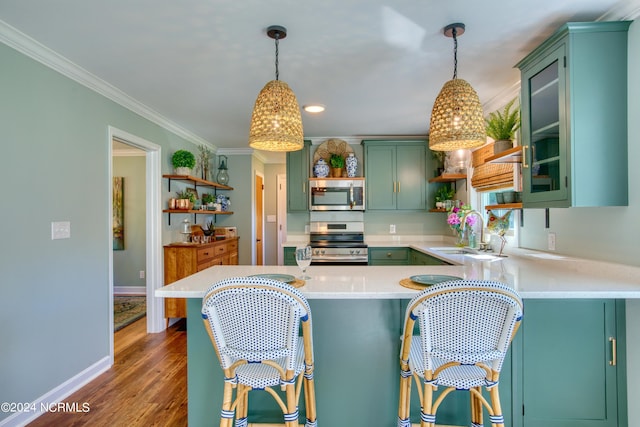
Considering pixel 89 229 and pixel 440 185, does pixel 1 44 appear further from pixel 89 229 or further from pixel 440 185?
pixel 440 185

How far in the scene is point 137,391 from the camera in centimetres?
249

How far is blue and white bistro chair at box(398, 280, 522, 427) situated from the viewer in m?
1.26

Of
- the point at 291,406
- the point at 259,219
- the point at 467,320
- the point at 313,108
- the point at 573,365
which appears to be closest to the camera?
the point at 467,320

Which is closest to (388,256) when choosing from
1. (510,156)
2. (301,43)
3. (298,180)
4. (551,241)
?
(298,180)

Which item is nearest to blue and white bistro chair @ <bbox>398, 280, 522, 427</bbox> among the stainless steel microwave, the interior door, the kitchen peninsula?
the kitchen peninsula

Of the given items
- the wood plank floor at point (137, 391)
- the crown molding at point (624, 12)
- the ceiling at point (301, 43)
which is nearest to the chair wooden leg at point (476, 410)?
the wood plank floor at point (137, 391)

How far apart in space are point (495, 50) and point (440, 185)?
7.88 ft

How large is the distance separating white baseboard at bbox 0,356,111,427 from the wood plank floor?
0.04 metres

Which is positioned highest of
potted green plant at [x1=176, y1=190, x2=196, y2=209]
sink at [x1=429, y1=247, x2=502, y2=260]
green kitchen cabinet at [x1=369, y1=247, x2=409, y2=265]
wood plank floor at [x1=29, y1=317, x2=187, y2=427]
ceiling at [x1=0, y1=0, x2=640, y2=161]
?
ceiling at [x1=0, y1=0, x2=640, y2=161]

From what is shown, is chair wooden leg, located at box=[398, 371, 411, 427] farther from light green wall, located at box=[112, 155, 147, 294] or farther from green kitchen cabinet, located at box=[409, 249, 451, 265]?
light green wall, located at box=[112, 155, 147, 294]

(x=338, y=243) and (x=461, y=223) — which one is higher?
(x=461, y=223)

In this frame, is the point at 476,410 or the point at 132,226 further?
the point at 132,226

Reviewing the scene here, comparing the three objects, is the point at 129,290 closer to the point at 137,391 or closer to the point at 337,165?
the point at 137,391

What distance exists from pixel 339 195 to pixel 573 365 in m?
3.11
